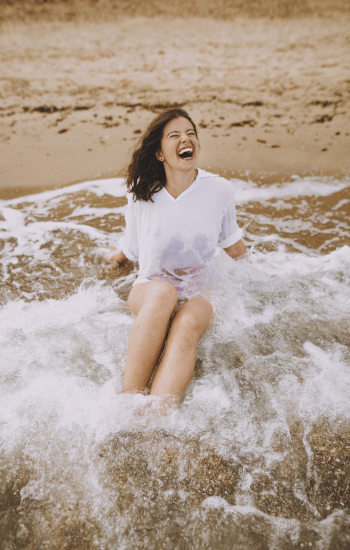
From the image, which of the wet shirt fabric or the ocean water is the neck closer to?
the wet shirt fabric

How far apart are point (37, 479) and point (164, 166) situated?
1.96 m

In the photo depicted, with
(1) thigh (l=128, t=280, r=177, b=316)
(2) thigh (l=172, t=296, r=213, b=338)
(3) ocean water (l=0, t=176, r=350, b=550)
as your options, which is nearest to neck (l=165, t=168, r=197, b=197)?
(1) thigh (l=128, t=280, r=177, b=316)

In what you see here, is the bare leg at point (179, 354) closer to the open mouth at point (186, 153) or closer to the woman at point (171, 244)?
the woman at point (171, 244)

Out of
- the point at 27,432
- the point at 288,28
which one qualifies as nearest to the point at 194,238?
the point at 27,432

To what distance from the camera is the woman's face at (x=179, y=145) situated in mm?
2129

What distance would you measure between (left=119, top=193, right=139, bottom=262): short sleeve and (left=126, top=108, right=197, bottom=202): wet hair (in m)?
0.09

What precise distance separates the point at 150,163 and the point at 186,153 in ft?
0.87

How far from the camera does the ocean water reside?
160 centimetres

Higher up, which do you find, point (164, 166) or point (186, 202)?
point (164, 166)

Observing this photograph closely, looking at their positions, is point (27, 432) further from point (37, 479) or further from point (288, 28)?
point (288, 28)

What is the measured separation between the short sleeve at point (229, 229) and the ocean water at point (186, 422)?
1.51ft

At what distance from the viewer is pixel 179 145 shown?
7.07 feet

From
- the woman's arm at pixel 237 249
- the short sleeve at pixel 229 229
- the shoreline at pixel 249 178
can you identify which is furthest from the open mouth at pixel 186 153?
the shoreline at pixel 249 178

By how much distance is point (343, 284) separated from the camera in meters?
3.07
